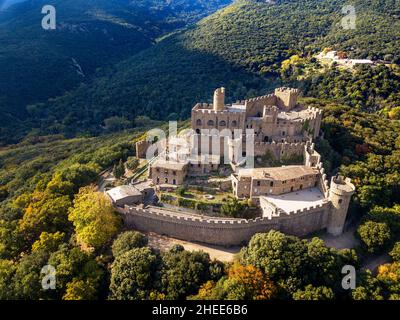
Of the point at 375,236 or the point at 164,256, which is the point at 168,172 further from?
the point at 375,236

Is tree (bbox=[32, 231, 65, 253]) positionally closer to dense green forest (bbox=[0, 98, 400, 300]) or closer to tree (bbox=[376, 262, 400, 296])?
dense green forest (bbox=[0, 98, 400, 300])

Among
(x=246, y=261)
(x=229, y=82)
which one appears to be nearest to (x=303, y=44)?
(x=229, y=82)

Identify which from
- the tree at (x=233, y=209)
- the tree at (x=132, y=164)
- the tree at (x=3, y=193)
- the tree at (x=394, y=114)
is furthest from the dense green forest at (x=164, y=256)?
the tree at (x=394, y=114)

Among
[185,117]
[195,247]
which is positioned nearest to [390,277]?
[195,247]

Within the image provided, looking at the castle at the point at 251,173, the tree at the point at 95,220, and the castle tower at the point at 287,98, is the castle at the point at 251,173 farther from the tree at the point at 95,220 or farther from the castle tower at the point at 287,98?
the tree at the point at 95,220

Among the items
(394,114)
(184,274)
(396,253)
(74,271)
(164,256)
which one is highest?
(394,114)

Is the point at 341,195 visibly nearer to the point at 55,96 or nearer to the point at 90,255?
the point at 90,255

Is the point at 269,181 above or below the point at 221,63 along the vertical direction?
below
